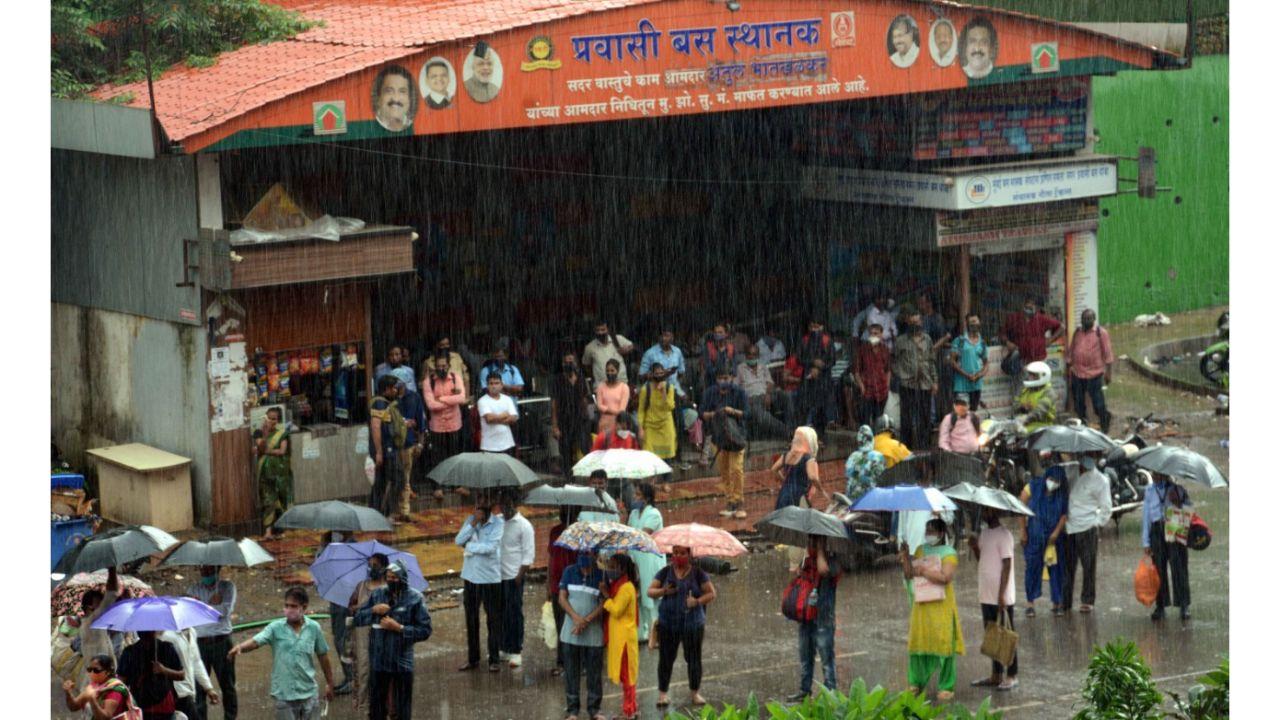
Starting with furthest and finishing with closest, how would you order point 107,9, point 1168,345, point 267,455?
point 1168,345
point 107,9
point 267,455

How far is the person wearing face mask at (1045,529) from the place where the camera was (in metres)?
15.6

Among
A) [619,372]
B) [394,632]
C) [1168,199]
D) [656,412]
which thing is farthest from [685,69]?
[1168,199]

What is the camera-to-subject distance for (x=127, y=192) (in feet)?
63.8

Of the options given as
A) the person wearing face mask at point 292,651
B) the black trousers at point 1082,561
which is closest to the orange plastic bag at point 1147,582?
the black trousers at point 1082,561

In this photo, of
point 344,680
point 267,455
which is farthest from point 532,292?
point 344,680

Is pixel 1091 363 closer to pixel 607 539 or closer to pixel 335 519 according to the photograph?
pixel 607 539

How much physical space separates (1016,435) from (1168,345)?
10.8m

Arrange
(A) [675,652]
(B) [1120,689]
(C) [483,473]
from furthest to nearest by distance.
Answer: (C) [483,473], (A) [675,652], (B) [1120,689]

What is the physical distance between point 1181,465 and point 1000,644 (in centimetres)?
255

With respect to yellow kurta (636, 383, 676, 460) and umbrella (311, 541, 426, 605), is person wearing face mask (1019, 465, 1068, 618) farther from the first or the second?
umbrella (311, 541, 426, 605)

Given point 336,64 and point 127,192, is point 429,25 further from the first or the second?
point 127,192

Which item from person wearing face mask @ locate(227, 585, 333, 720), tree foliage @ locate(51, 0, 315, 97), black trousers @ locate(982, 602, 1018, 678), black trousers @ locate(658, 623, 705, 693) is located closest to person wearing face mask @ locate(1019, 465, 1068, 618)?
black trousers @ locate(982, 602, 1018, 678)

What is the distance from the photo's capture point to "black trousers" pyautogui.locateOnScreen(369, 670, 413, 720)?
41.3 feet

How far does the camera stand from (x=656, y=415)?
1947cm
